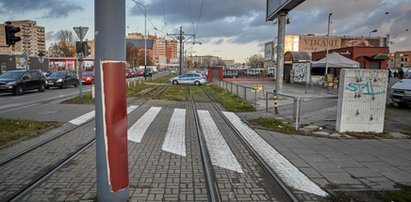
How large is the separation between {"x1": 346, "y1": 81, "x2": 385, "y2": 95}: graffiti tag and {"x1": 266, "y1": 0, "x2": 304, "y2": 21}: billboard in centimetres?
766

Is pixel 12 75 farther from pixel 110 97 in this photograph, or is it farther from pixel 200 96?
pixel 110 97

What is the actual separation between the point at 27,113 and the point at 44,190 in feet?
29.2

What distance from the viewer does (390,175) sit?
531cm

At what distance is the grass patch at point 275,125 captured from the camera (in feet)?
30.4

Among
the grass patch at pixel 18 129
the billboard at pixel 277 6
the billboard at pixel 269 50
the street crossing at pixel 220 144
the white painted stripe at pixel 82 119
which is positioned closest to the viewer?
the street crossing at pixel 220 144

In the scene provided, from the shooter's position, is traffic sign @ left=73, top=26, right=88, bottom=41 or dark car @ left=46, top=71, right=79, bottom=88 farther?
dark car @ left=46, top=71, right=79, bottom=88

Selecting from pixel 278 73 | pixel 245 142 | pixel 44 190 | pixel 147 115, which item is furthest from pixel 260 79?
pixel 44 190

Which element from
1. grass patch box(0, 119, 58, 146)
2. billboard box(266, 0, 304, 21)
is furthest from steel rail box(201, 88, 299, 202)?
billboard box(266, 0, 304, 21)

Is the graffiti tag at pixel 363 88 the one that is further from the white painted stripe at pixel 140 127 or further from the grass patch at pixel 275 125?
the white painted stripe at pixel 140 127

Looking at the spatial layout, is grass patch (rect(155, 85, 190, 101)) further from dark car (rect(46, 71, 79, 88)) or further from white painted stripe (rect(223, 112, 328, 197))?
white painted stripe (rect(223, 112, 328, 197))

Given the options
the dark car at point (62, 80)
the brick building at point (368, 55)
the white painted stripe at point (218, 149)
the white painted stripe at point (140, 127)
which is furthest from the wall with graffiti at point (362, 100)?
the brick building at point (368, 55)

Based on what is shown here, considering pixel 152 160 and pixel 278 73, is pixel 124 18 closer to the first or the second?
pixel 152 160

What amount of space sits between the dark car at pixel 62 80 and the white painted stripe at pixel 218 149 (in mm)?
22473

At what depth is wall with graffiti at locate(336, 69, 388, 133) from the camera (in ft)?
28.9
